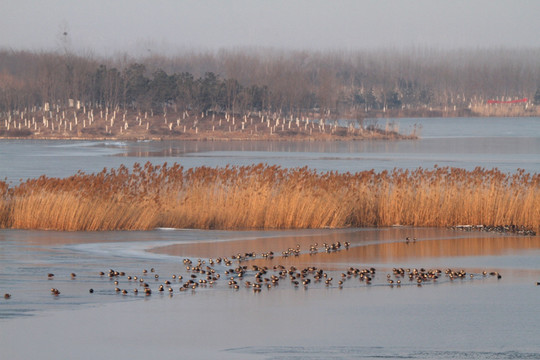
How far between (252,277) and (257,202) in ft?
24.1

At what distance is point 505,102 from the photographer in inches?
7318

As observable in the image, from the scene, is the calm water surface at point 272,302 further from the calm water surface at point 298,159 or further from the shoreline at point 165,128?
the shoreline at point 165,128

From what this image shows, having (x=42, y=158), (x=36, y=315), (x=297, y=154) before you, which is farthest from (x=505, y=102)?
(x=36, y=315)

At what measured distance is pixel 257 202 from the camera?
22.1 meters

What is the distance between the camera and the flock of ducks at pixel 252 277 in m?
13.8

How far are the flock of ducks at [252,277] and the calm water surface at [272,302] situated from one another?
0.10 m

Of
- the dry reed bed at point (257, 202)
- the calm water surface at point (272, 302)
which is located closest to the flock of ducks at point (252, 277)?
the calm water surface at point (272, 302)

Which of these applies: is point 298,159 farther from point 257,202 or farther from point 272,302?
point 272,302

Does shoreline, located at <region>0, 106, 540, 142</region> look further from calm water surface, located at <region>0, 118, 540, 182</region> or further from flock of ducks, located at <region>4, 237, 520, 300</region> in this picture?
flock of ducks, located at <region>4, 237, 520, 300</region>

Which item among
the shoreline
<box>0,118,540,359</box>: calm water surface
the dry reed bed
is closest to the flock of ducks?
<box>0,118,540,359</box>: calm water surface

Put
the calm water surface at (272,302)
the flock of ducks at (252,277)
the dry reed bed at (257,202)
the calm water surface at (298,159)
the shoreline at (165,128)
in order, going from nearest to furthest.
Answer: the calm water surface at (272,302) < the flock of ducks at (252,277) < the dry reed bed at (257,202) < the calm water surface at (298,159) < the shoreline at (165,128)

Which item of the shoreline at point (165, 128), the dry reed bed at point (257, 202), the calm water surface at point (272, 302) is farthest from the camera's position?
the shoreline at point (165, 128)

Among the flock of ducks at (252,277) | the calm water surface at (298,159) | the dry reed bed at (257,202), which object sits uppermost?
the dry reed bed at (257,202)

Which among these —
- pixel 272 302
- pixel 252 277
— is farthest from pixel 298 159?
pixel 272 302
